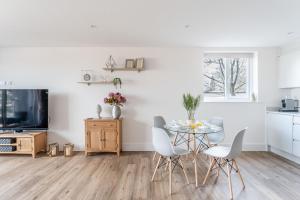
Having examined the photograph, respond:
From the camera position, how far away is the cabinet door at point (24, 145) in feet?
13.1

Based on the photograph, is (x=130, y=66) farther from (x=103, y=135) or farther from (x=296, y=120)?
(x=296, y=120)

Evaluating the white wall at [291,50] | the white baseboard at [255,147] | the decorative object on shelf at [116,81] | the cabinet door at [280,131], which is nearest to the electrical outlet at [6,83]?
the decorative object on shelf at [116,81]

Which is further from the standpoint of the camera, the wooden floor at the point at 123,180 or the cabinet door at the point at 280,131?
the cabinet door at the point at 280,131

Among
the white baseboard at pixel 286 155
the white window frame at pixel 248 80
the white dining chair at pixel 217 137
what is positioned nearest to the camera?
the white dining chair at pixel 217 137

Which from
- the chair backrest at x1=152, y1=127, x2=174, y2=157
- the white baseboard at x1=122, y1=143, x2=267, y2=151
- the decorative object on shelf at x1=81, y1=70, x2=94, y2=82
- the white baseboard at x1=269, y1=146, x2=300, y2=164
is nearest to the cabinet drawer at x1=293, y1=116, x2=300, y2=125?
the white baseboard at x1=269, y1=146, x2=300, y2=164

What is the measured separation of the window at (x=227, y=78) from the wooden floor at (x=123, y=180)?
4.97ft

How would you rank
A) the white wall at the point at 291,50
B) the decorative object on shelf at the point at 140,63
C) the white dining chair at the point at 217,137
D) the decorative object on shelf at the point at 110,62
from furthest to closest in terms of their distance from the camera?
the decorative object on shelf at the point at 110,62 → the decorative object on shelf at the point at 140,63 → the white wall at the point at 291,50 → the white dining chair at the point at 217,137

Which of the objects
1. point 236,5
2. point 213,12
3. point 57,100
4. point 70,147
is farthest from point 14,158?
point 236,5

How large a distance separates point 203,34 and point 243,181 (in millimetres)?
2536

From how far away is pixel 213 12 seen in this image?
2.64 meters

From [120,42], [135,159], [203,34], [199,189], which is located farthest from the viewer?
[120,42]

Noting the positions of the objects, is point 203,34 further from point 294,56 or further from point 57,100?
point 57,100

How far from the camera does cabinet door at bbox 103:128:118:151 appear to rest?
405 cm

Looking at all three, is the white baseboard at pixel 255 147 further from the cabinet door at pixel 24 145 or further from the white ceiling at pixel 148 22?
the cabinet door at pixel 24 145
